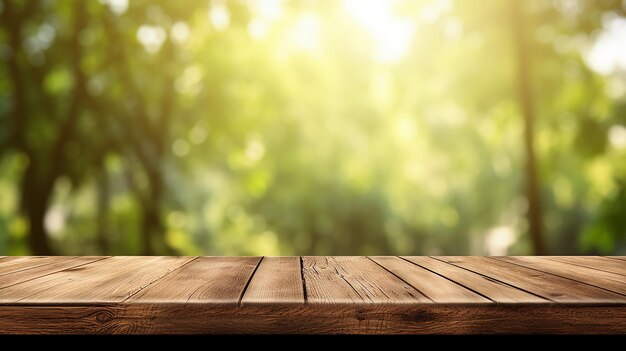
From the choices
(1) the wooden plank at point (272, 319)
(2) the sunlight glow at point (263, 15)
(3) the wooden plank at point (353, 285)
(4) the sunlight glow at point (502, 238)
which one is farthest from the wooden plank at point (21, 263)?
(4) the sunlight glow at point (502, 238)

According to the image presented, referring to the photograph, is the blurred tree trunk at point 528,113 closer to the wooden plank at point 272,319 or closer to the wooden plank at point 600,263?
the wooden plank at point 600,263

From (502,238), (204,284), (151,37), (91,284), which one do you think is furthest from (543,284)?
(502,238)

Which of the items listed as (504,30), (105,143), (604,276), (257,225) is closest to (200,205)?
(257,225)

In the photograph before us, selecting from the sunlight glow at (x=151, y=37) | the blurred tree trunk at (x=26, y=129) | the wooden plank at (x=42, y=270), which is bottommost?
the wooden plank at (x=42, y=270)

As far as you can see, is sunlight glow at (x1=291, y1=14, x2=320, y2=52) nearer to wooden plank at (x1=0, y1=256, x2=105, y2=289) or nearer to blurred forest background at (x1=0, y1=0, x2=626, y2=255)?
blurred forest background at (x1=0, y1=0, x2=626, y2=255)

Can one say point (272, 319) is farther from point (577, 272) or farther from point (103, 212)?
point (103, 212)

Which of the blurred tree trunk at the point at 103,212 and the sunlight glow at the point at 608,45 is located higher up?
the sunlight glow at the point at 608,45

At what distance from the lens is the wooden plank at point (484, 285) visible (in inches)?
68.3

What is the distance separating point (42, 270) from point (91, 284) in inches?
20.6

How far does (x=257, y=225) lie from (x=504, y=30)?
1547 centimetres

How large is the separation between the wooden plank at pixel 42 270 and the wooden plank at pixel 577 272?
1.72m

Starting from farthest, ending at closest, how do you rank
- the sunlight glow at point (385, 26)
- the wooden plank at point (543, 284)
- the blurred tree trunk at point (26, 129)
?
the sunlight glow at point (385, 26) → the blurred tree trunk at point (26, 129) → the wooden plank at point (543, 284)

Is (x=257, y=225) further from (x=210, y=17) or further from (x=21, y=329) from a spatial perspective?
(x=21, y=329)

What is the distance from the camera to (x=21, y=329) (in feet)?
5.55
